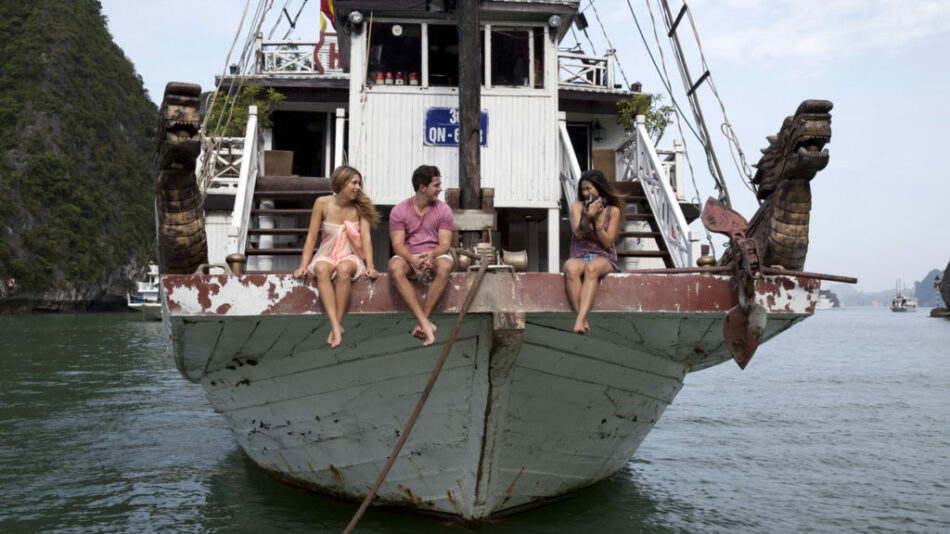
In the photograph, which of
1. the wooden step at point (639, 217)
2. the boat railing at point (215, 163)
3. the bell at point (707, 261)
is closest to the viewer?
the bell at point (707, 261)

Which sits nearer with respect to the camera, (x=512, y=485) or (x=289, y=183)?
(x=512, y=485)

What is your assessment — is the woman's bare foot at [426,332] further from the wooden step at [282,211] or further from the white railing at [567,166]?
the white railing at [567,166]

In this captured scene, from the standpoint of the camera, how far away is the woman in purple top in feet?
15.8

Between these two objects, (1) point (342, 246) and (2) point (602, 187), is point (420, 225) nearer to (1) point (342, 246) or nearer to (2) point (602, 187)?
(1) point (342, 246)

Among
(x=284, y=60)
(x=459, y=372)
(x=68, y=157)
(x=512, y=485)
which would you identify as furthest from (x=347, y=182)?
(x=68, y=157)

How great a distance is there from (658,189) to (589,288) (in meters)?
4.33

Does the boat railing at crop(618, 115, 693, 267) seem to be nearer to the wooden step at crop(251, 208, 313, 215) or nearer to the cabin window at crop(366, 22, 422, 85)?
the cabin window at crop(366, 22, 422, 85)

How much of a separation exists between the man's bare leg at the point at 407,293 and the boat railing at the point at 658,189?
356 cm

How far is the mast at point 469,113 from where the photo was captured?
655 centimetres

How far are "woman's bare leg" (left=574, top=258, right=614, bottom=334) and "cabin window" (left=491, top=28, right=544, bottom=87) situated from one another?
483cm

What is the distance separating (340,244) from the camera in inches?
195

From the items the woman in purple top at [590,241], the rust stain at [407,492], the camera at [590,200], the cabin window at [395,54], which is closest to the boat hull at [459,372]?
the rust stain at [407,492]

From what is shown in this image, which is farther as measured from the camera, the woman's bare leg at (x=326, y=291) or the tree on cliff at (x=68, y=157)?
the tree on cliff at (x=68, y=157)

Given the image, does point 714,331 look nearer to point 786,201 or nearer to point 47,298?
point 786,201
